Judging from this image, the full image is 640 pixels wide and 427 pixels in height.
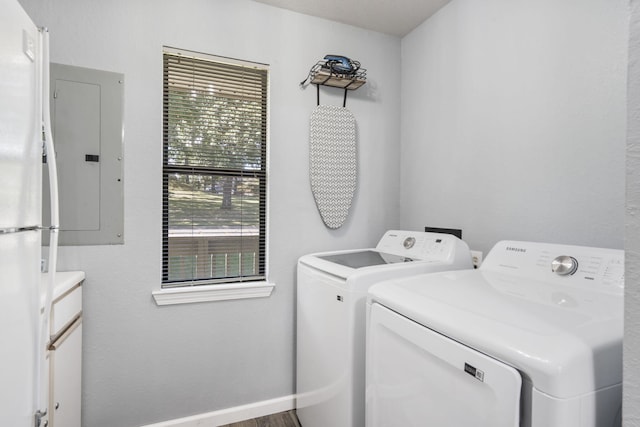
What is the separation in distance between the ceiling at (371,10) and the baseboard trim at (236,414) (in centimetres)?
249

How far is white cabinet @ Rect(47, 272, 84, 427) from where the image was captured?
4.00 feet

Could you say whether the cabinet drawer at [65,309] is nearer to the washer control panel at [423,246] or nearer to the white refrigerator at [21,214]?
the white refrigerator at [21,214]

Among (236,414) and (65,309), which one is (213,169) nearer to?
(65,309)

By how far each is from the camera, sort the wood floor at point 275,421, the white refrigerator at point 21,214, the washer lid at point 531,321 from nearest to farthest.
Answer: the washer lid at point 531,321 → the white refrigerator at point 21,214 → the wood floor at point 275,421

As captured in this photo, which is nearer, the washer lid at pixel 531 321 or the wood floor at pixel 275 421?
the washer lid at pixel 531 321

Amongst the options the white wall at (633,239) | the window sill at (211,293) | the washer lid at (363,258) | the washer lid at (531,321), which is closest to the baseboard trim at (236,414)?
the window sill at (211,293)

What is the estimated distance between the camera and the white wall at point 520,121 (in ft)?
3.97

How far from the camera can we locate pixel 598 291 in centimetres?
99

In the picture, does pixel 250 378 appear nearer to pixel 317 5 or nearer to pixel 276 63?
pixel 276 63

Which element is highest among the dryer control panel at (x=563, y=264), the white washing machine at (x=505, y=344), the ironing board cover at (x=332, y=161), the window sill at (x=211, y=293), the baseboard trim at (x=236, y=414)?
the ironing board cover at (x=332, y=161)

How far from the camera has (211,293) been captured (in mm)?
1854

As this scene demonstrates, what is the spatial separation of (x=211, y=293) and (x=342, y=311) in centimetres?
89

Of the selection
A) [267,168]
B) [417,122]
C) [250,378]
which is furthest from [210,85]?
[250,378]

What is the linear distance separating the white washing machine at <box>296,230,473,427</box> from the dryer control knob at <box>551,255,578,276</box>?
445 millimetres
